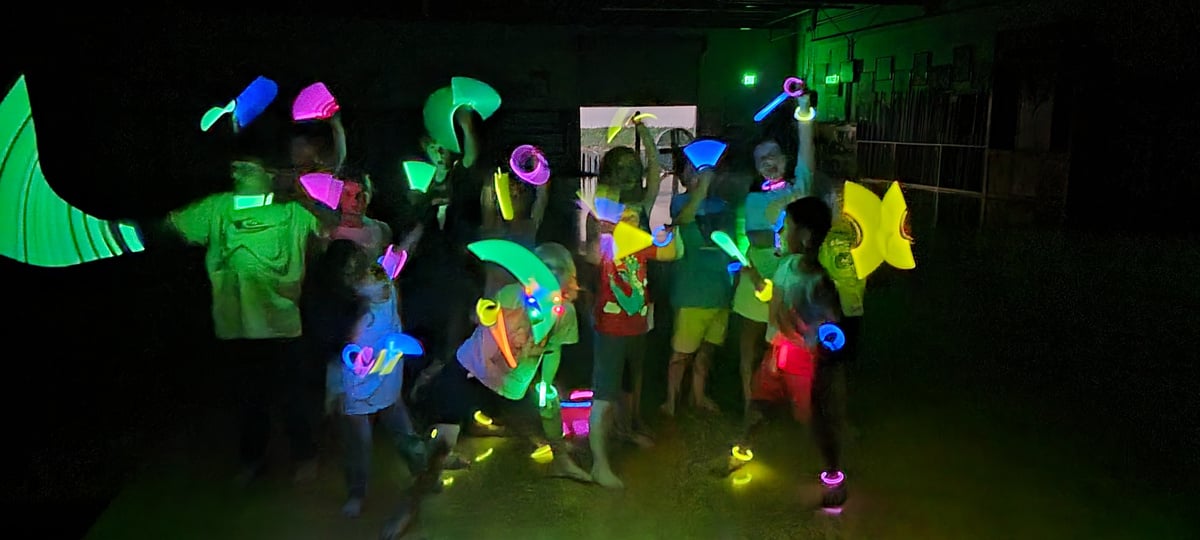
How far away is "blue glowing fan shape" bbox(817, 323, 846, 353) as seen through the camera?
2.22 m

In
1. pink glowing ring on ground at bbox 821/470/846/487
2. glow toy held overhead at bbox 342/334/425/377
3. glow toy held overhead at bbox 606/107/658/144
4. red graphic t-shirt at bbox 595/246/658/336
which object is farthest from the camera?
glow toy held overhead at bbox 606/107/658/144

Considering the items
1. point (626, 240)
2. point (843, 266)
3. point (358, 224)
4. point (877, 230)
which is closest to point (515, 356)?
point (626, 240)

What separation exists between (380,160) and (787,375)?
226 cm

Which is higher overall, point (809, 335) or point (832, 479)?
point (809, 335)

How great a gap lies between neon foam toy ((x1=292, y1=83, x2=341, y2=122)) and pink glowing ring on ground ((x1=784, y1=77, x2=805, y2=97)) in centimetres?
165

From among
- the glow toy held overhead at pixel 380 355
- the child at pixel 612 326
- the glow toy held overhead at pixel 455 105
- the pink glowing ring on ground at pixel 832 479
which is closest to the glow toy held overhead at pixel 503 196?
the child at pixel 612 326

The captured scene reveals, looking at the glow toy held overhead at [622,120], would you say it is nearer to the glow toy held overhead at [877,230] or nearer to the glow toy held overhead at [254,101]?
the glow toy held overhead at [877,230]

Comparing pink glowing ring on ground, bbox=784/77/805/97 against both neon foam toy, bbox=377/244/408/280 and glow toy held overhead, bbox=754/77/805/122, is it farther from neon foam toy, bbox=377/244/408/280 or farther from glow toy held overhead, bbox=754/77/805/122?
neon foam toy, bbox=377/244/408/280

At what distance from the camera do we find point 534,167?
268 centimetres

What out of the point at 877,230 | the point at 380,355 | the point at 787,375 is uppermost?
the point at 877,230

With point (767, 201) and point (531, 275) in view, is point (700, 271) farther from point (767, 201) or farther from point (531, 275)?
point (531, 275)

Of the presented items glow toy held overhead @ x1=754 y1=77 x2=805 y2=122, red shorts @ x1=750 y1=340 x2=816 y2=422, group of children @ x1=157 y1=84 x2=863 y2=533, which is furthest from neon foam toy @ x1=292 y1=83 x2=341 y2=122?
red shorts @ x1=750 y1=340 x2=816 y2=422

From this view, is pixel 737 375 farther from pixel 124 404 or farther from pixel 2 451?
pixel 2 451

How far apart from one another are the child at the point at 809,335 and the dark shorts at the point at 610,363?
434 millimetres
